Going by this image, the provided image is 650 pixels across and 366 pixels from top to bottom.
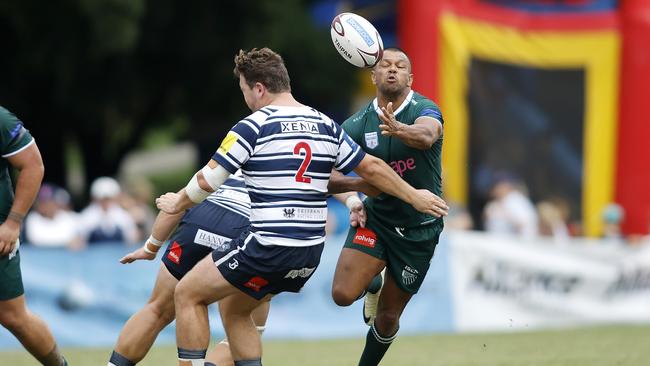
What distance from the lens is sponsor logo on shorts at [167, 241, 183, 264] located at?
25.6 feet

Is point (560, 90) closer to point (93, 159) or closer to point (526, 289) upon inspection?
point (526, 289)

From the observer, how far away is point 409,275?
8.42 meters

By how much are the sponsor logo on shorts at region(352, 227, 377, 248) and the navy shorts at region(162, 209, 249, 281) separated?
3.44 feet

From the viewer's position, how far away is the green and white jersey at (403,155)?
8.23m

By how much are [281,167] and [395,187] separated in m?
0.90

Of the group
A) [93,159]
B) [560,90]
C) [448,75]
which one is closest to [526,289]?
[448,75]

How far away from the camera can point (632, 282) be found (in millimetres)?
15500

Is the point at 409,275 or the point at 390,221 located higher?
the point at 390,221

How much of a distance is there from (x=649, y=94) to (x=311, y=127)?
14.0 m

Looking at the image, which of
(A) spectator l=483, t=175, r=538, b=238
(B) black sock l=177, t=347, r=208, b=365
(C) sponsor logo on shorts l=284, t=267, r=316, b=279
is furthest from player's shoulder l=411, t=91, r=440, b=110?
(A) spectator l=483, t=175, r=538, b=238

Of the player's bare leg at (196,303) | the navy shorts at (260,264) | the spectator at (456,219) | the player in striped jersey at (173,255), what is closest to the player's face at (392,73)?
the player in striped jersey at (173,255)

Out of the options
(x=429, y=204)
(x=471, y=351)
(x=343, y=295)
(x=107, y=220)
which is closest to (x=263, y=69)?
(x=429, y=204)

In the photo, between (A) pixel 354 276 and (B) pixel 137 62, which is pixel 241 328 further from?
(B) pixel 137 62

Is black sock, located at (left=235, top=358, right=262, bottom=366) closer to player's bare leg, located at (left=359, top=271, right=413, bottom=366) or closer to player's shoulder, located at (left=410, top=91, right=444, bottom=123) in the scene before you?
player's bare leg, located at (left=359, top=271, right=413, bottom=366)
